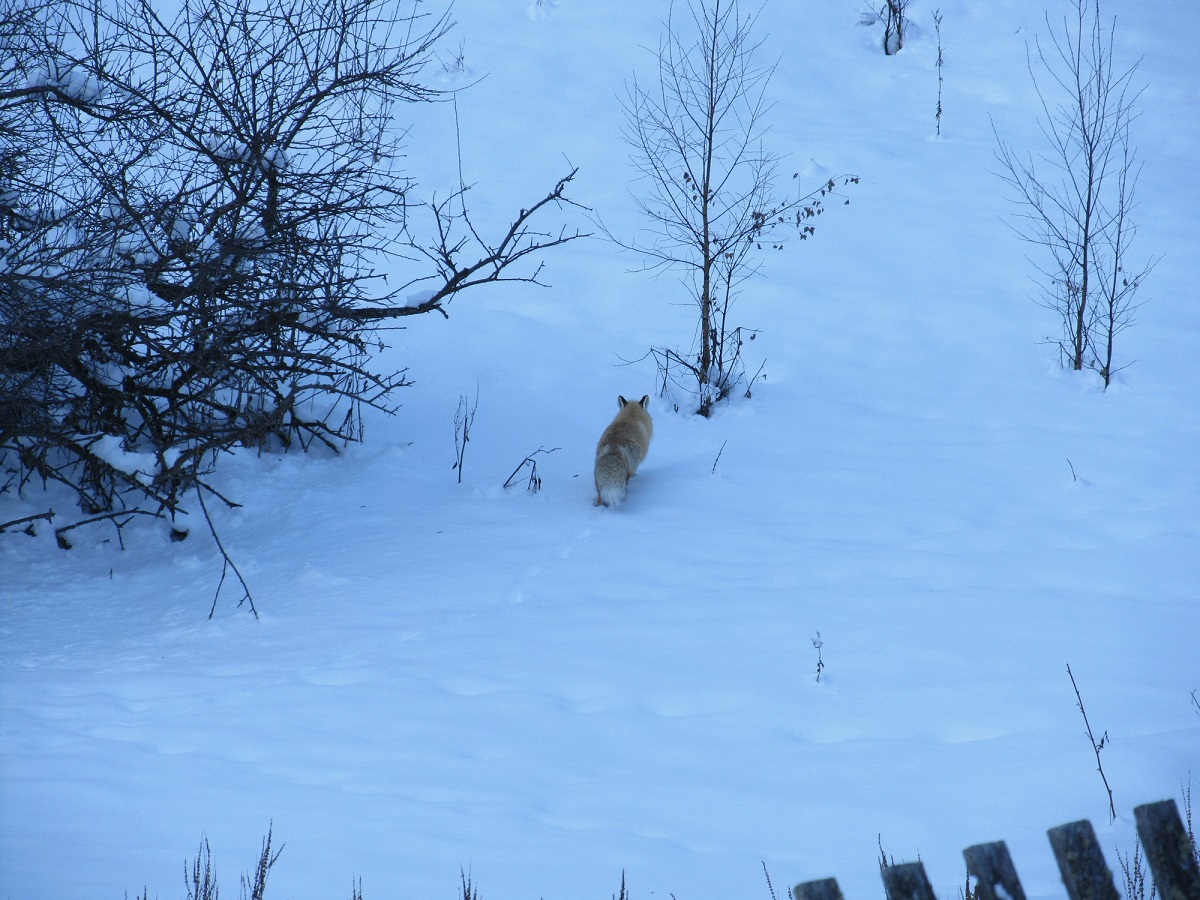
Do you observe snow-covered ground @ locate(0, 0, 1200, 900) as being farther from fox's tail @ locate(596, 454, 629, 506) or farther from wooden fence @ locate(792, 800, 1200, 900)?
wooden fence @ locate(792, 800, 1200, 900)

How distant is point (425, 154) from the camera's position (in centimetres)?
1510

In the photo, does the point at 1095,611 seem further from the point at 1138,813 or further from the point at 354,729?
the point at 354,729

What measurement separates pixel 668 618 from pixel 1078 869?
3780 millimetres

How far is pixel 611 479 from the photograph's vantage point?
7.70 metres

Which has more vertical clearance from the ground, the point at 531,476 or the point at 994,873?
the point at 531,476

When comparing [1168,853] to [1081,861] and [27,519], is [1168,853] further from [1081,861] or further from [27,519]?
[27,519]

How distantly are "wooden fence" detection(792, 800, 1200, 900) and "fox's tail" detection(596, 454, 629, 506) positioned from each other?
218 inches

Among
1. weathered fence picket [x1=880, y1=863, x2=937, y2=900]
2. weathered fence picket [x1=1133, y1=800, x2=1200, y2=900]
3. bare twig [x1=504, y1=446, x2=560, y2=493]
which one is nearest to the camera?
weathered fence picket [x1=880, y1=863, x2=937, y2=900]

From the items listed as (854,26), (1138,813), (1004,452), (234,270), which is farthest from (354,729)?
(854,26)

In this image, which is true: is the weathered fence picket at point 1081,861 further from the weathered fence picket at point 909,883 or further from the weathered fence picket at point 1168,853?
the weathered fence picket at point 909,883

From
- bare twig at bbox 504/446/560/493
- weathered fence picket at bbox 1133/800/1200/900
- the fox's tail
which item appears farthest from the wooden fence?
bare twig at bbox 504/446/560/493

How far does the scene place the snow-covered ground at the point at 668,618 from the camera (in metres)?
3.70

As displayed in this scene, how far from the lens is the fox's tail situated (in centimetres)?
770

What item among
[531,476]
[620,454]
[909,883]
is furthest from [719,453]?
[909,883]
